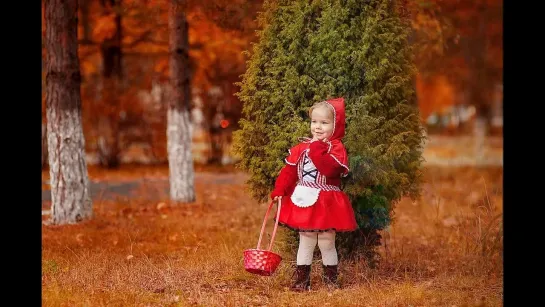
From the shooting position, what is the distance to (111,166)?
19344 mm

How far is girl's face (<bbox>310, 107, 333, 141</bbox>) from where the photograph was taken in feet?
21.5

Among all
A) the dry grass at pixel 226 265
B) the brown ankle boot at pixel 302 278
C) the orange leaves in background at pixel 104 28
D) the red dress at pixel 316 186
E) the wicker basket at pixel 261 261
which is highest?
the orange leaves in background at pixel 104 28

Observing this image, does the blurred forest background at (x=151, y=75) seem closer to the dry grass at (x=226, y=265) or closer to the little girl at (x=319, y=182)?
the dry grass at (x=226, y=265)

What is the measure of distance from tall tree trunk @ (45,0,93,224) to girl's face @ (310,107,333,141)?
4.54 metres

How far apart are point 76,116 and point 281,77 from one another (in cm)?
399

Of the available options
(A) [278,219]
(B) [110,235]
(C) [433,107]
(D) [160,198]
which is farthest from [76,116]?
(C) [433,107]

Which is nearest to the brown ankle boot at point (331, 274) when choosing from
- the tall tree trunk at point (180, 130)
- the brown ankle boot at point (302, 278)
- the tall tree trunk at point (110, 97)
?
the brown ankle boot at point (302, 278)

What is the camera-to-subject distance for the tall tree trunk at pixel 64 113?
997cm

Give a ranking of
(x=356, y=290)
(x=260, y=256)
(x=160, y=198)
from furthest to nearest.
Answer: (x=160, y=198) → (x=356, y=290) → (x=260, y=256)

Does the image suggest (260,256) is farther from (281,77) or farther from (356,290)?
(281,77)

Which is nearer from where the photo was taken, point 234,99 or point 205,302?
point 205,302

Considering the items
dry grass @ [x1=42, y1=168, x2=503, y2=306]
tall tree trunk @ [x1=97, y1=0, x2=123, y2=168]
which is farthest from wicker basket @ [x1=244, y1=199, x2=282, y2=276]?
tall tree trunk @ [x1=97, y1=0, x2=123, y2=168]

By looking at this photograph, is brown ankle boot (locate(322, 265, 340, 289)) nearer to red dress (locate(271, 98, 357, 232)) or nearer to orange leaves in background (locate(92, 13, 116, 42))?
red dress (locate(271, 98, 357, 232))

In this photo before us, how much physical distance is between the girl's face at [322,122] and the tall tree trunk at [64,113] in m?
4.54
